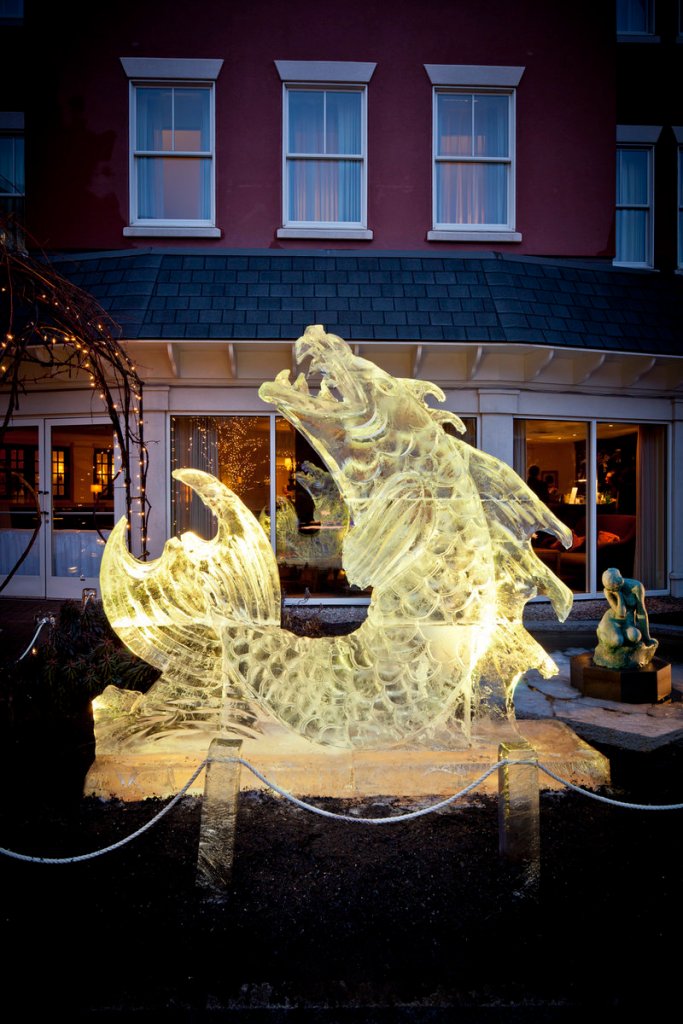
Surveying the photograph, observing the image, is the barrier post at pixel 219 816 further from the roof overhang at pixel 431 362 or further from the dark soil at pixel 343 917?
the roof overhang at pixel 431 362

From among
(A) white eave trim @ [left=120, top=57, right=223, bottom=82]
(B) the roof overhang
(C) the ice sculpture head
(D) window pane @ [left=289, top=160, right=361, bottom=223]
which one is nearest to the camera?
(C) the ice sculpture head

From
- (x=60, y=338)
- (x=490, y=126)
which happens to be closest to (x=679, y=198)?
(x=490, y=126)

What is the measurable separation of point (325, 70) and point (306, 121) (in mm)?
629

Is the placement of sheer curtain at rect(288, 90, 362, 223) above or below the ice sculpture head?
above

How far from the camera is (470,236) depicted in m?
8.45

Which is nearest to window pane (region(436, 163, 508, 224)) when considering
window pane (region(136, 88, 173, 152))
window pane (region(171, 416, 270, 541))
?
window pane (region(136, 88, 173, 152))

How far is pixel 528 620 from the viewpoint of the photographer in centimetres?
761

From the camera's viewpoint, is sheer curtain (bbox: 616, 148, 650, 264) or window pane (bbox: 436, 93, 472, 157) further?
sheer curtain (bbox: 616, 148, 650, 264)

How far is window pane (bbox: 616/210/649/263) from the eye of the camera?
30.9 ft

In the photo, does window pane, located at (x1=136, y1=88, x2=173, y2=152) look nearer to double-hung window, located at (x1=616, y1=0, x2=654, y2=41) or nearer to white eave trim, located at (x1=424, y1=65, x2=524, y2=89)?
white eave trim, located at (x1=424, y1=65, x2=524, y2=89)

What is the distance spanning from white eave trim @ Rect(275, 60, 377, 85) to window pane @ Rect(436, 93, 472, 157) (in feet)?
3.42

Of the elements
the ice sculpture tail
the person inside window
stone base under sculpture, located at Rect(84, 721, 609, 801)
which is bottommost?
stone base under sculpture, located at Rect(84, 721, 609, 801)

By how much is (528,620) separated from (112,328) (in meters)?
5.92

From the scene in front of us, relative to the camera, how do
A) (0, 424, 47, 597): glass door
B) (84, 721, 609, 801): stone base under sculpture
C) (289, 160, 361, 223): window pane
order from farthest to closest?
(0, 424, 47, 597): glass door < (289, 160, 361, 223): window pane < (84, 721, 609, 801): stone base under sculpture
